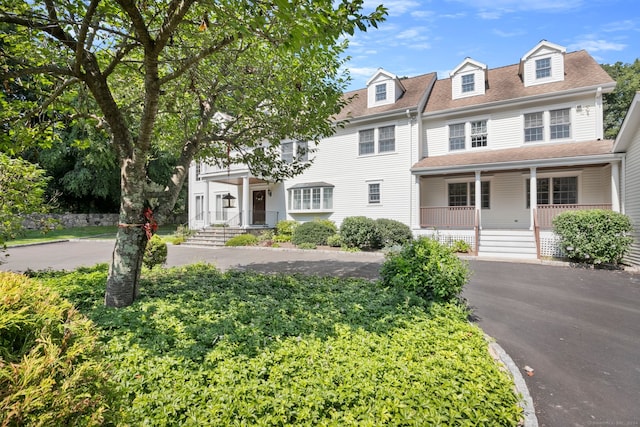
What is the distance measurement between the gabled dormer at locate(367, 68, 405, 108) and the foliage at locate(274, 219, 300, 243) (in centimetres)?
864

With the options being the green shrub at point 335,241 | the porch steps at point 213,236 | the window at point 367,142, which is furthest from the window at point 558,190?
the porch steps at point 213,236

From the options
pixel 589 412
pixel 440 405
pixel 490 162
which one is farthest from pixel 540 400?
pixel 490 162

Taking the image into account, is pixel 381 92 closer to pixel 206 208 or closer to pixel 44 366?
pixel 206 208

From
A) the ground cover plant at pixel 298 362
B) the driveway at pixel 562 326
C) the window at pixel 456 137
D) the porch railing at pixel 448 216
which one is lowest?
the driveway at pixel 562 326

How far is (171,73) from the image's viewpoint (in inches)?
233

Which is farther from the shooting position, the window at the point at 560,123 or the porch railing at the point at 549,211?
the window at the point at 560,123

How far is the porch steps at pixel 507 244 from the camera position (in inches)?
496

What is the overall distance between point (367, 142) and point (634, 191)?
11674 millimetres

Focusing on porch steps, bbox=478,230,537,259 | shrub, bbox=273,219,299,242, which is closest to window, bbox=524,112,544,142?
porch steps, bbox=478,230,537,259

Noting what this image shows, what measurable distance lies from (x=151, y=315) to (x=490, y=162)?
1454 cm

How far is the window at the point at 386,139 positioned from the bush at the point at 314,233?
5398 millimetres

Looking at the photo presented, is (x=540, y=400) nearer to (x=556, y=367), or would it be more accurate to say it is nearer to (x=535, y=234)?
(x=556, y=367)

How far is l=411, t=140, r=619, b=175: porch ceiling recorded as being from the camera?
12445 millimetres

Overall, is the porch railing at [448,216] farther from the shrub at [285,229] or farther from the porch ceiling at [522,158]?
the shrub at [285,229]
